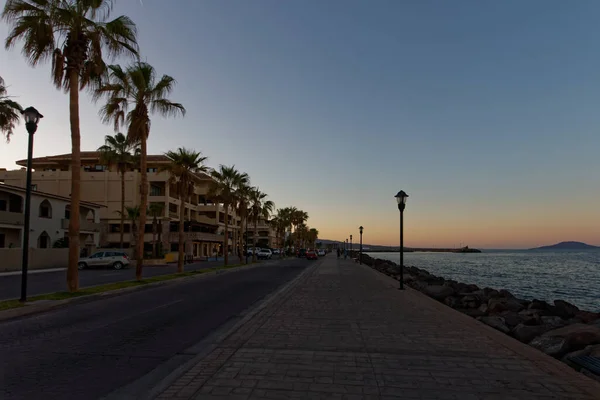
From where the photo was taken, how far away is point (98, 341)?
856 centimetres

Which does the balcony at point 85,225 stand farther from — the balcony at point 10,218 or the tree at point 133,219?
the balcony at point 10,218

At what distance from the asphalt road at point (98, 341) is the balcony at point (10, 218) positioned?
86.8ft

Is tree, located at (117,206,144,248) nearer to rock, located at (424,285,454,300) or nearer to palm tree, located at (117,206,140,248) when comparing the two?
palm tree, located at (117,206,140,248)

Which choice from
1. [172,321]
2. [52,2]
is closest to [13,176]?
[52,2]

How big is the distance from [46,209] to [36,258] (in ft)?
28.8

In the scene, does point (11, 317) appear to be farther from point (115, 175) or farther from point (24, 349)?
point (115, 175)

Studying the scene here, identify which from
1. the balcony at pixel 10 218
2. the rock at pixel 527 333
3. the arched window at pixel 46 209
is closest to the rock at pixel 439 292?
the rock at pixel 527 333

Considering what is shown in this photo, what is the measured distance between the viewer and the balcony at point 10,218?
1398 inches

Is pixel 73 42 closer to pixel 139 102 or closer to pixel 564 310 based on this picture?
pixel 139 102

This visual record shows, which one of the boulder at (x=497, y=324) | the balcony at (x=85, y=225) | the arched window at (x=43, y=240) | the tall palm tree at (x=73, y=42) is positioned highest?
the tall palm tree at (x=73, y=42)

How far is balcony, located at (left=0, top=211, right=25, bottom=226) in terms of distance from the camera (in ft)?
116

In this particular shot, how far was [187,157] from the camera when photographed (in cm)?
2872

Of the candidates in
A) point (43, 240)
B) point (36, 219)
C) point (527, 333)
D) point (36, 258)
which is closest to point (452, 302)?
point (527, 333)

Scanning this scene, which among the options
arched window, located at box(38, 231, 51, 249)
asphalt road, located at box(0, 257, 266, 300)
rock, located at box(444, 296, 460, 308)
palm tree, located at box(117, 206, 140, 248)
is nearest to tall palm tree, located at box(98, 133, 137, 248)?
palm tree, located at box(117, 206, 140, 248)
